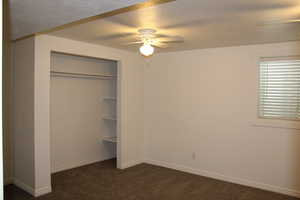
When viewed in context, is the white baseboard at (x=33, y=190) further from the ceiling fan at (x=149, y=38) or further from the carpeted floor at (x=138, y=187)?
the ceiling fan at (x=149, y=38)

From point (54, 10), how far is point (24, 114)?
2.14 metres

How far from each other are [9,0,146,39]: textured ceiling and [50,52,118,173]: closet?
1971 mm

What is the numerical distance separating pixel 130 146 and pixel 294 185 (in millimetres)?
2933

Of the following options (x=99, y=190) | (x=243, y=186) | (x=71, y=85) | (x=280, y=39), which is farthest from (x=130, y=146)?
(x=280, y=39)

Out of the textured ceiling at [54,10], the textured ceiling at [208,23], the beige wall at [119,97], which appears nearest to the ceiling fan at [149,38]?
the textured ceiling at [208,23]

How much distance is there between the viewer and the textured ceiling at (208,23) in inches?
92.9

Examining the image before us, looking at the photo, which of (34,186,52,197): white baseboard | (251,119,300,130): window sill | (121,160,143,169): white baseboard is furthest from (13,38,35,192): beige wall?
(251,119,300,130): window sill

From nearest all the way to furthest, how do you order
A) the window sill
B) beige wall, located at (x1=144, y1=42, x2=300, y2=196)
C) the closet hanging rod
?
the window sill
beige wall, located at (x1=144, y1=42, x2=300, y2=196)
the closet hanging rod

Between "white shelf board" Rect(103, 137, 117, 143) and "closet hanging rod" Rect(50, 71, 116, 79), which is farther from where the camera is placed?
"white shelf board" Rect(103, 137, 117, 143)

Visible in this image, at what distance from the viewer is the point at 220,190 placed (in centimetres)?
390

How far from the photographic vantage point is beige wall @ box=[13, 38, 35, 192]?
11.7ft

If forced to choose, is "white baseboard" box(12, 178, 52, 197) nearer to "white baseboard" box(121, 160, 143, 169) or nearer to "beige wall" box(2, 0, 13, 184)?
"beige wall" box(2, 0, 13, 184)

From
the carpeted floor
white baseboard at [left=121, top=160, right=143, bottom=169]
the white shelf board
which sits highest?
the white shelf board

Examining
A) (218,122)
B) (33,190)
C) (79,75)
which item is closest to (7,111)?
(33,190)
